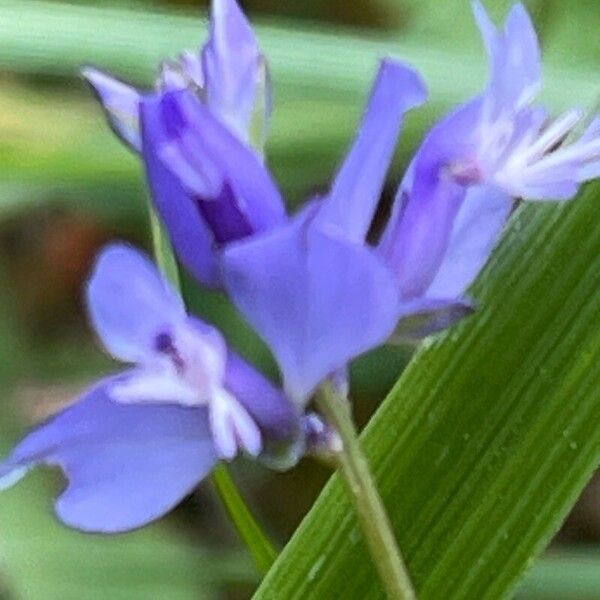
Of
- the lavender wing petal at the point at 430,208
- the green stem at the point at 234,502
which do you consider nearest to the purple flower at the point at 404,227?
the lavender wing petal at the point at 430,208

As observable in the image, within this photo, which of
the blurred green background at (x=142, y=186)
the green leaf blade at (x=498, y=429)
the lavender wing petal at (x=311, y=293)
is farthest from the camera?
the blurred green background at (x=142, y=186)

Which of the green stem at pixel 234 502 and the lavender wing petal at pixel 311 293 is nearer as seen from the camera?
the lavender wing petal at pixel 311 293

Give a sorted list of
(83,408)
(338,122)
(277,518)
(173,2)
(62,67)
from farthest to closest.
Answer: (173,2), (277,518), (338,122), (62,67), (83,408)

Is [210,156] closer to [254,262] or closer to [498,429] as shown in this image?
[254,262]

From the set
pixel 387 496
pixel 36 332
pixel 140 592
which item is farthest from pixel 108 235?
pixel 387 496

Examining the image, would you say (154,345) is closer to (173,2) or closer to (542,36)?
(542,36)

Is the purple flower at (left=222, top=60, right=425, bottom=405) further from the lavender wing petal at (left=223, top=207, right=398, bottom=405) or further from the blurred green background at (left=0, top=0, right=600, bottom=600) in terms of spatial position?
the blurred green background at (left=0, top=0, right=600, bottom=600)

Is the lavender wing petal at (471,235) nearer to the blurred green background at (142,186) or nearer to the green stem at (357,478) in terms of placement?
the green stem at (357,478)
